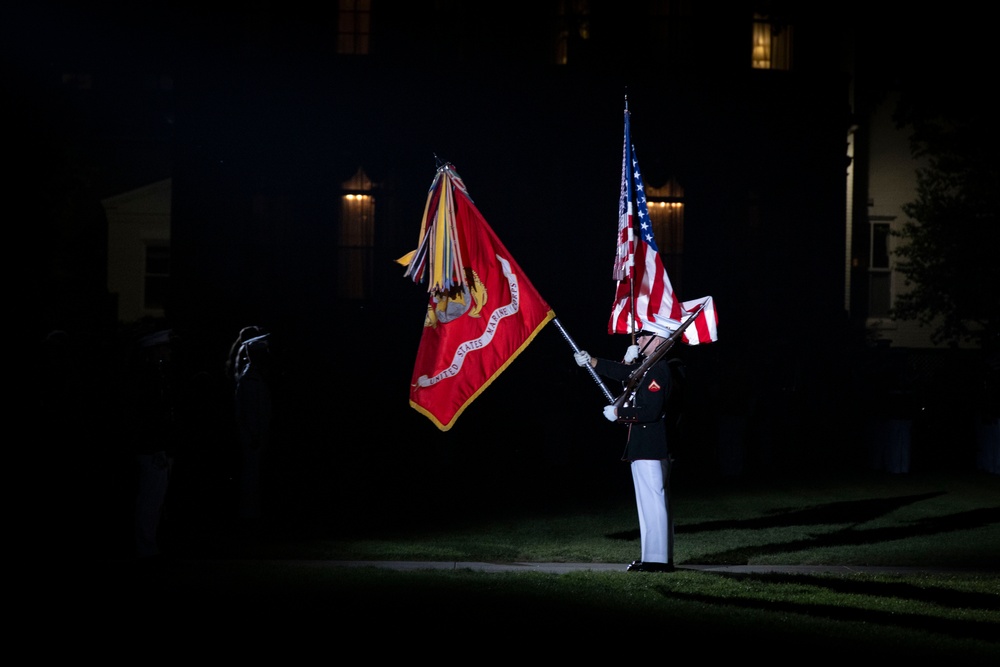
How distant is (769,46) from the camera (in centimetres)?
2584

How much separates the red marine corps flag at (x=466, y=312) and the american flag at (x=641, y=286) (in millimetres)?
934

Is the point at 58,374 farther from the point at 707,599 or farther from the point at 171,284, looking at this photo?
the point at 707,599

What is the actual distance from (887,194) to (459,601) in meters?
24.9

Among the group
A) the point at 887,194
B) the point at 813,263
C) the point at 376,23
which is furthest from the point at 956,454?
the point at 376,23

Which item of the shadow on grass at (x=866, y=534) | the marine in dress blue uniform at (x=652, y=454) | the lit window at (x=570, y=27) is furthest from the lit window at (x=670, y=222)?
the marine in dress blue uniform at (x=652, y=454)

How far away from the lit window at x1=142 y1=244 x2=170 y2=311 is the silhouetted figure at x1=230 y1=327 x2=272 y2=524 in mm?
20588

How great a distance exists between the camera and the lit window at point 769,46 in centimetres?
2562

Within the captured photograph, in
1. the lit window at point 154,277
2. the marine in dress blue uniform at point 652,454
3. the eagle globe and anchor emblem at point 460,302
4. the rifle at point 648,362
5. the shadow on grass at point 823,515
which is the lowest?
the shadow on grass at point 823,515

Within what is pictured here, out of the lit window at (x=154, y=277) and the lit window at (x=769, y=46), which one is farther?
the lit window at (x=154, y=277)

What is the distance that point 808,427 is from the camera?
2255 cm

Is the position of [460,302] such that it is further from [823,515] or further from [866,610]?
[823,515]

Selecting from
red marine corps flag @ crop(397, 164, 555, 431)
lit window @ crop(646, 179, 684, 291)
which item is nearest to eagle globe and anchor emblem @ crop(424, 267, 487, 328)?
red marine corps flag @ crop(397, 164, 555, 431)

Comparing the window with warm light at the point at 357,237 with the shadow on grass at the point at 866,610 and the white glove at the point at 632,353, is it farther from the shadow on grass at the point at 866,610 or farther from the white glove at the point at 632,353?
the shadow on grass at the point at 866,610

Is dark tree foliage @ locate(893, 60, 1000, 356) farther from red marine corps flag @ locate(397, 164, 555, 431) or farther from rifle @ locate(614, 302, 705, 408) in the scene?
red marine corps flag @ locate(397, 164, 555, 431)
